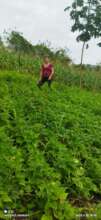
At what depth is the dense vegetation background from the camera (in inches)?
272

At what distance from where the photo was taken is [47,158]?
859 centimetres

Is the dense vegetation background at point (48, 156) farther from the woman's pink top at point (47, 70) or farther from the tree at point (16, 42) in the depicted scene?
the tree at point (16, 42)

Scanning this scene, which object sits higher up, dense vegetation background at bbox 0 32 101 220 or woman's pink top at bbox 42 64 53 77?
woman's pink top at bbox 42 64 53 77

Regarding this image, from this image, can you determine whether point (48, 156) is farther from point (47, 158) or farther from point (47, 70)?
point (47, 70)

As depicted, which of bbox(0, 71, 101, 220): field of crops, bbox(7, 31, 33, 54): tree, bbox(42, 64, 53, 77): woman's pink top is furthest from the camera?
bbox(7, 31, 33, 54): tree

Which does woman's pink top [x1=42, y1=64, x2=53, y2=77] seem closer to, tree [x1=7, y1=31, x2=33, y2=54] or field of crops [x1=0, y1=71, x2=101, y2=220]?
field of crops [x1=0, y1=71, x2=101, y2=220]

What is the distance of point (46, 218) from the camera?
661cm

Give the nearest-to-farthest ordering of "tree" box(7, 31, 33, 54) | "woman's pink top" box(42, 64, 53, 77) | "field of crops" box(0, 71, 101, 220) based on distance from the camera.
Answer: "field of crops" box(0, 71, 101, 220)
"woman's pink top" box(42, 64, 53, 77)
"tree" box(7, 31, 33, 54)

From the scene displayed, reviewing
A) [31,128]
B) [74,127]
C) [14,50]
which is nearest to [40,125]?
[31,128]

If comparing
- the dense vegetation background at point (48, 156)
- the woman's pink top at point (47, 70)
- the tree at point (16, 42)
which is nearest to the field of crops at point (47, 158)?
the dense vegetation background at point (48, 156)

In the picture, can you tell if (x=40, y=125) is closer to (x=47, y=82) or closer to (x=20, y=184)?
(x=20, y=184)

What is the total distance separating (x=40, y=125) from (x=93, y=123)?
2.27 metres

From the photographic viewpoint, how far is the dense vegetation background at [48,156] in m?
6.91

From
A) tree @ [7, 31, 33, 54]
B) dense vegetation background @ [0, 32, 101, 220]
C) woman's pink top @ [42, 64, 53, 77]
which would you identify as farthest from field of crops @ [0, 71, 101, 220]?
tree @ [7, 31, 33, 54]
